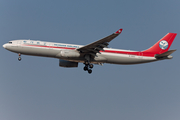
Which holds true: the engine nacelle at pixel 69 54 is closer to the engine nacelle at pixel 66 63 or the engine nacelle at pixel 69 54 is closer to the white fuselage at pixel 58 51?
the white fuselage at pixel 58 51

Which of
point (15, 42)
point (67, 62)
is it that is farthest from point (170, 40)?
point (15, 42)

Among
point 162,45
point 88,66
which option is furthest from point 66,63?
point 162,45

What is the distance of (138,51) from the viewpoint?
1656 inches

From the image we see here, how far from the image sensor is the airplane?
37.8m

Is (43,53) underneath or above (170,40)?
underneath

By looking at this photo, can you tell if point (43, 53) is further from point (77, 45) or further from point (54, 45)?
point (77, 45)

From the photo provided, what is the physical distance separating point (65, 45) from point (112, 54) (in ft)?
24.1

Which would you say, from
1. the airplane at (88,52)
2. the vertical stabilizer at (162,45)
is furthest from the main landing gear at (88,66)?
the vertical stabilizer at (162,45)

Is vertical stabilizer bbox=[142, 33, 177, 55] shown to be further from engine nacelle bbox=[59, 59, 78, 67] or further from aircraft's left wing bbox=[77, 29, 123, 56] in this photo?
engine nacelle bbox=[59, 59, 78, 67]

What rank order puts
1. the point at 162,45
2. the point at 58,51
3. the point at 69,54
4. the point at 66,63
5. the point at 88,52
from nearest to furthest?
the point at 69,54 → the point at 58,51 → the point at 88,52 → the point at 66,63 → the point at 162,45

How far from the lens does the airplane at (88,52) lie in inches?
1490

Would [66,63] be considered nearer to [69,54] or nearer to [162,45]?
[69,54]

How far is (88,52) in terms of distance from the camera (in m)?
38.9

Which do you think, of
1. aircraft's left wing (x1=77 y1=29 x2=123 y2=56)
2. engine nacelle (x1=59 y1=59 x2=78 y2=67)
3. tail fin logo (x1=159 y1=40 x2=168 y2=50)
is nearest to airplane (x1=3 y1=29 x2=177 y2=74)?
aircraft's left wing (x1=77 y1=29 x2=123 y2=56)
